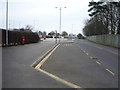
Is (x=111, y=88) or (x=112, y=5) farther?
(x=112, y=5)

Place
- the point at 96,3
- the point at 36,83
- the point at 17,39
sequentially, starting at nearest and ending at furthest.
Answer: the point at 36,83 → the point at 17,39 → the point at 96,3

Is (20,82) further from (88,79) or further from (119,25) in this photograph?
(119,25)

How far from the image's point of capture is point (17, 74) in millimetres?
11594

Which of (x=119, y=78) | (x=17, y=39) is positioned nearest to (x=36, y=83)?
(x=119, y=78)

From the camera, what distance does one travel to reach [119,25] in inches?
2694

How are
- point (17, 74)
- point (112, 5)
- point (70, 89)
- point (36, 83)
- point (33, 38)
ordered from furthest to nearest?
point (112, 5) → point (33, 38) → point (17, 74) → point (36, 83) → point (70, 89)

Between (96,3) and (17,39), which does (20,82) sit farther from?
(96,3)

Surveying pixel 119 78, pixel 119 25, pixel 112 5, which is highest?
pixel 112 5

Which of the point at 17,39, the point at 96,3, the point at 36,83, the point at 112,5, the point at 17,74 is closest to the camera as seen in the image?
the point at 36,83

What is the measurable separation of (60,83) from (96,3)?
6965 cm

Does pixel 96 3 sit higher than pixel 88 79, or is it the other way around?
pixel 96 3

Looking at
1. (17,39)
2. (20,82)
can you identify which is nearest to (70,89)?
(20,82)

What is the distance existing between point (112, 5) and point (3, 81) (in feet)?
201

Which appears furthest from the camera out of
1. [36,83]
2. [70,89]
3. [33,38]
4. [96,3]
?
[96,3]
